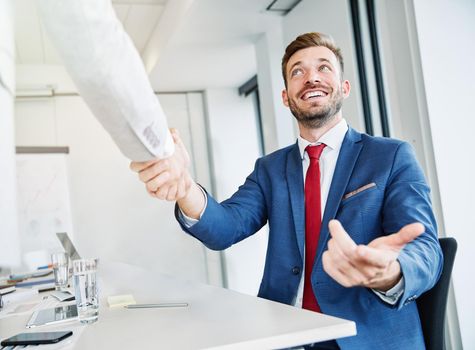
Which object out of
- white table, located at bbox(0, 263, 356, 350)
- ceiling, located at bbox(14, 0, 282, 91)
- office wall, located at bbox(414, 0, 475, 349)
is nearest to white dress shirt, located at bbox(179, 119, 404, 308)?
white table, located at bbox(0, 263, 356, 350)

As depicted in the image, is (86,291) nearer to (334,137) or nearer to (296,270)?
(296,270)

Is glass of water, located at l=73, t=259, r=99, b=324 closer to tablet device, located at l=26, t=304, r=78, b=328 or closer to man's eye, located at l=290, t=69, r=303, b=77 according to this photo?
tablet device, located at l=26, t=304, r=78, b=328

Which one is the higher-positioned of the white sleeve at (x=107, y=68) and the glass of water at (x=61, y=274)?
the white sleeve at (x=107, y=68)

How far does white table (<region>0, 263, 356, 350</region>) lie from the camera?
865 mm

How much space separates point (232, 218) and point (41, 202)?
373 centimetres

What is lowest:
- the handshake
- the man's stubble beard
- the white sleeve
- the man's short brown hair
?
the handshake

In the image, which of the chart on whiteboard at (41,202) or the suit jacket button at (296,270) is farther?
the chart on whiteboard at (41,202)

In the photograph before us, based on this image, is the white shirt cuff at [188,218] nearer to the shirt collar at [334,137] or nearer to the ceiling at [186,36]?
the shirt collar at [334,137]

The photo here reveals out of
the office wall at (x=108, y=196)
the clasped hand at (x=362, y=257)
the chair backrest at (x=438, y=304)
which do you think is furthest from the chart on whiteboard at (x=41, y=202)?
the clasped hand at (x=362, y=257)

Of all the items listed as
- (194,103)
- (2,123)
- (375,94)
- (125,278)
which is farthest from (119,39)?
(194,103)

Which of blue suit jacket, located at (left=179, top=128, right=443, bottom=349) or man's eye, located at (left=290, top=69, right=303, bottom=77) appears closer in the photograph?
blue suit jacket, located at (left=179, top=128, right=443, bottom=349)

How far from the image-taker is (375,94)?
305 cm

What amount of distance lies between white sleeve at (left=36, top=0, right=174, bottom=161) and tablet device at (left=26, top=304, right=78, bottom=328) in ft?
2.61

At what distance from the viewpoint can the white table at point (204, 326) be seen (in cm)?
86
